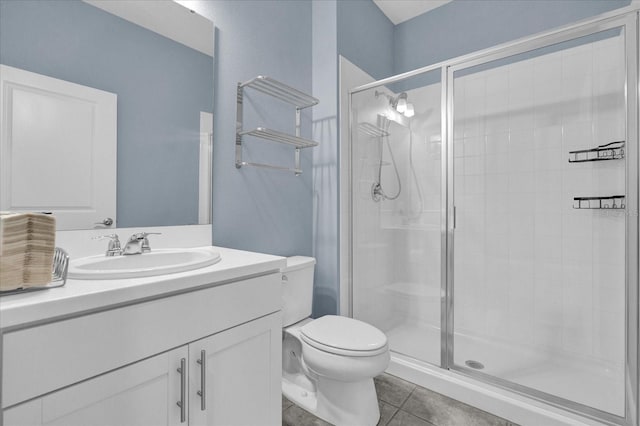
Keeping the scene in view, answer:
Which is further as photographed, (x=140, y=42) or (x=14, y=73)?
(x=140, y=42)

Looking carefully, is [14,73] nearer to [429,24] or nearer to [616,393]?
[429,24]

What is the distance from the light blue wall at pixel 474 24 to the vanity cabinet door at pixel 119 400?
2.78m

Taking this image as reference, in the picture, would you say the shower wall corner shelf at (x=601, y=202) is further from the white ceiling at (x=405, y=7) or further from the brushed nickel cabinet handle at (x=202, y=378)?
the brushed nickel cabinet handle at (x=202, y=378)

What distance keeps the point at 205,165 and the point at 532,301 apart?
2.32 m

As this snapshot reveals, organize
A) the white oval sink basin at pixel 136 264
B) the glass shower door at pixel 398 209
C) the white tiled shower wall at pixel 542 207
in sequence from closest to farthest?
the white oval sink basin at pixel 136 264
the white tiled shower wall at pixel 542 207
the glass shower door at pixel 398 209

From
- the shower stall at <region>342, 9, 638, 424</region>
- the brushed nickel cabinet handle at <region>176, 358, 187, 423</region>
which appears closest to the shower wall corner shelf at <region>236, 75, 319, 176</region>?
the shower stall at <region>342, 9, 638, 424</region>

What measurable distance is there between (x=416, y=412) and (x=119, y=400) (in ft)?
4.51

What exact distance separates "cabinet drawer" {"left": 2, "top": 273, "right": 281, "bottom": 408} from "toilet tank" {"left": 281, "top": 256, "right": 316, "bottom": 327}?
0.57m

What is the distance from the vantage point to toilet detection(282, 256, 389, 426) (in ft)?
4.41

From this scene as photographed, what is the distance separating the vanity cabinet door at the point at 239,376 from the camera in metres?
0.93

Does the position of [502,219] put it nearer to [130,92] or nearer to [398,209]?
[398,209]

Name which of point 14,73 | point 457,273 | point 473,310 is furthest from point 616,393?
point 14,73

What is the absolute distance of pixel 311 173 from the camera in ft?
7.03

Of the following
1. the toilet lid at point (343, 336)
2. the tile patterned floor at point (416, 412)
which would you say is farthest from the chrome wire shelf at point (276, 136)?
the tile patterned floor at point (416, 412)
